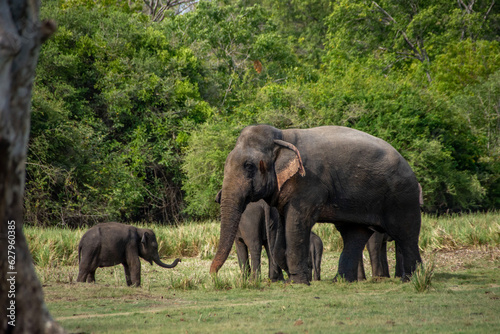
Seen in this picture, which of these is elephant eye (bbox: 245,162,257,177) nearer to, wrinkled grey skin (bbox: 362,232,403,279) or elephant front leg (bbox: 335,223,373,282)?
elephant front leg (bbox: 335,223,373,282)

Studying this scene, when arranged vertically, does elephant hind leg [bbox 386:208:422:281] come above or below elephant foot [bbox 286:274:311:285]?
above

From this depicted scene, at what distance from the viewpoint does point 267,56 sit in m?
41.4

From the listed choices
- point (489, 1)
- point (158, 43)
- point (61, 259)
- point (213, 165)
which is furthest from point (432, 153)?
point (489, 1)

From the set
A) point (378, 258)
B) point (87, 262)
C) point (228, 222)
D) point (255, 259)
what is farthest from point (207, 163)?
Result: point (228, 222)

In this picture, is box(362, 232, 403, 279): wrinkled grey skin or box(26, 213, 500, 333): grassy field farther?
box(362, 232, 403, 279): wrinkled grey skin

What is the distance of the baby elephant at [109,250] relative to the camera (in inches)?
455

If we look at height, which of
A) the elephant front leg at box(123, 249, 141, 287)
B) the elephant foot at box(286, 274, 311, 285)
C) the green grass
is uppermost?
the elephant front leg at box(123, 249, 141, 287)

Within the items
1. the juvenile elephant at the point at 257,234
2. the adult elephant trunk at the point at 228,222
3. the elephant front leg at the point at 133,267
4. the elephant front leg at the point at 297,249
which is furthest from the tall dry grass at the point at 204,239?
the elephant front leg at the point at 297,249

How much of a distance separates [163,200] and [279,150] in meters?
18.2

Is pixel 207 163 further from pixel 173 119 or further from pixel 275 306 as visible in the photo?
pixel 275 306

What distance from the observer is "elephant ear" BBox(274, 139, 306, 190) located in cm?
1046

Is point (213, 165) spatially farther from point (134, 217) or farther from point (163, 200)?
point (134, 217)

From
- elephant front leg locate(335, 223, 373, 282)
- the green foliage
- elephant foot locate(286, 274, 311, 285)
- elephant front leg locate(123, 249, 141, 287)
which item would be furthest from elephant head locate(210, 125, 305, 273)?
the green foliage

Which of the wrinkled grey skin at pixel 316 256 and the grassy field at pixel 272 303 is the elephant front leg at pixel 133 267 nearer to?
the grassy field at pixel 272 303
